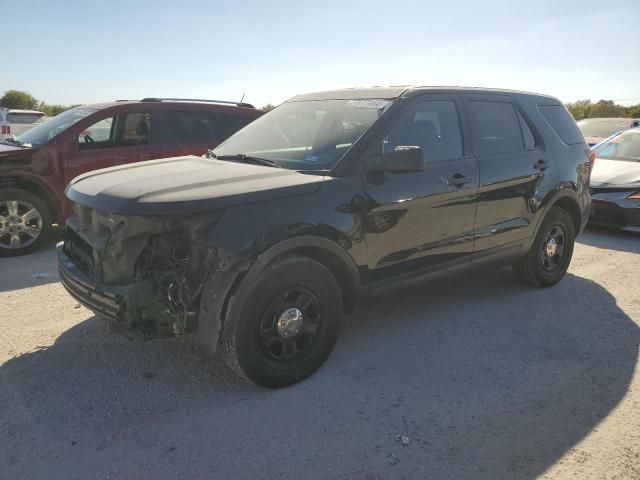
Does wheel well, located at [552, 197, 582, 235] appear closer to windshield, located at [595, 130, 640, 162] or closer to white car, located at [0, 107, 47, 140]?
windshield, located at [595, 130, 640, 162]

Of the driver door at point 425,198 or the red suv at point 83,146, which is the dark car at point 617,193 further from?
the red suv at point 83,146

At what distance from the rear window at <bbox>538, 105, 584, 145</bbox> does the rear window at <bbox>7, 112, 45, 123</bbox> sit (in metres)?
16.0

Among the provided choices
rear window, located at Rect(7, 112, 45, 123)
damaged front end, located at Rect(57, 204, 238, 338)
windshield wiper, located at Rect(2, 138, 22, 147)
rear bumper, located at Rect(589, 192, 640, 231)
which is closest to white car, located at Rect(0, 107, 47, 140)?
rear window, located at Rect(7, 112, 45, 123)

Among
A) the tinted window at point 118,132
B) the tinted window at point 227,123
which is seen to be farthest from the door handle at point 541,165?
the tinted window at point 118,132

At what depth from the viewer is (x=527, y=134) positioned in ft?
15.8

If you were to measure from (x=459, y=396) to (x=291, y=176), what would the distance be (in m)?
1.71

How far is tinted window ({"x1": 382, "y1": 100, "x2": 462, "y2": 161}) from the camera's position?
12.3 ft

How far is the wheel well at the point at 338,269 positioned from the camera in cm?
328

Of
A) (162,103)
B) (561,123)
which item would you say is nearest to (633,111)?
(561,123)

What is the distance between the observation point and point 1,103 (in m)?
36.6

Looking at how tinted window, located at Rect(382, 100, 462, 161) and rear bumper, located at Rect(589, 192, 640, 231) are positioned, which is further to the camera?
rear bumper, located at Rect(589, 192, 640, 231)

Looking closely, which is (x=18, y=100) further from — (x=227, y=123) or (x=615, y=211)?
(x=615, y=211)

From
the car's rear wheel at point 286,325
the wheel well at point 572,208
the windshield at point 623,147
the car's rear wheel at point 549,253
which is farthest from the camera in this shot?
the windshield at point 623,147

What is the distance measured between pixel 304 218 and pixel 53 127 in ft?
15.8
